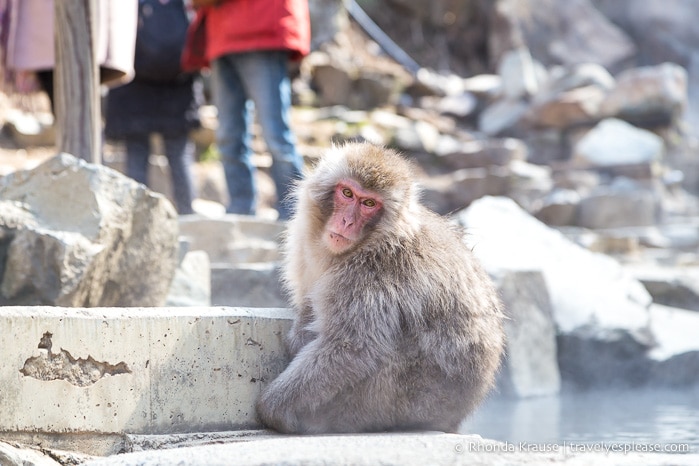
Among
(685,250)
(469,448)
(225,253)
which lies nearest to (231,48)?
(225,253)

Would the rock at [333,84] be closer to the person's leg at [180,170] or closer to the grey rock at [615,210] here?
the grey rock at [615,210]

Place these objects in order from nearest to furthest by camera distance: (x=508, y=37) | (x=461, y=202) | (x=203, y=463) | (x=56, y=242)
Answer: (x=203, y=463) → (x=56, y=242) → (x=461, y=202) → (x=508, y=37)

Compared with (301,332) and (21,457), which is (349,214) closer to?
(301,332)

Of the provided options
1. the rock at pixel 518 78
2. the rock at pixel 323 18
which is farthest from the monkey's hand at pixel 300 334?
the rock at pixel 518 78

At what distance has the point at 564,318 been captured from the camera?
4832mm

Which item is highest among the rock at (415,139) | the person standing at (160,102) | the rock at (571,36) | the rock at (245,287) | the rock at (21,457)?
the rock at (571,36)

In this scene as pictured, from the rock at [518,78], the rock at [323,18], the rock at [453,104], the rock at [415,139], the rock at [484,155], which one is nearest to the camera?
the rock at [484,155]

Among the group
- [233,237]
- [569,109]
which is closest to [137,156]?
[233,237]

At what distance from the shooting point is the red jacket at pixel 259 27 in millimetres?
4684

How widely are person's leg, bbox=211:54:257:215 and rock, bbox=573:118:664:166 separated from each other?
24.5ft

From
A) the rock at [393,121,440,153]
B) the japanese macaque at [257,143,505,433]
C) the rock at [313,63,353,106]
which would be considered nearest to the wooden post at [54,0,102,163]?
the japanese macaque at [257,143,505,433]

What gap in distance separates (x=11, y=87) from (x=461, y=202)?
610 cm

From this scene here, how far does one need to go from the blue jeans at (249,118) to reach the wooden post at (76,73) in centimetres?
105

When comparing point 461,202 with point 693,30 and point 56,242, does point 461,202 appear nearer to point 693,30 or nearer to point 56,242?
point 56,242
